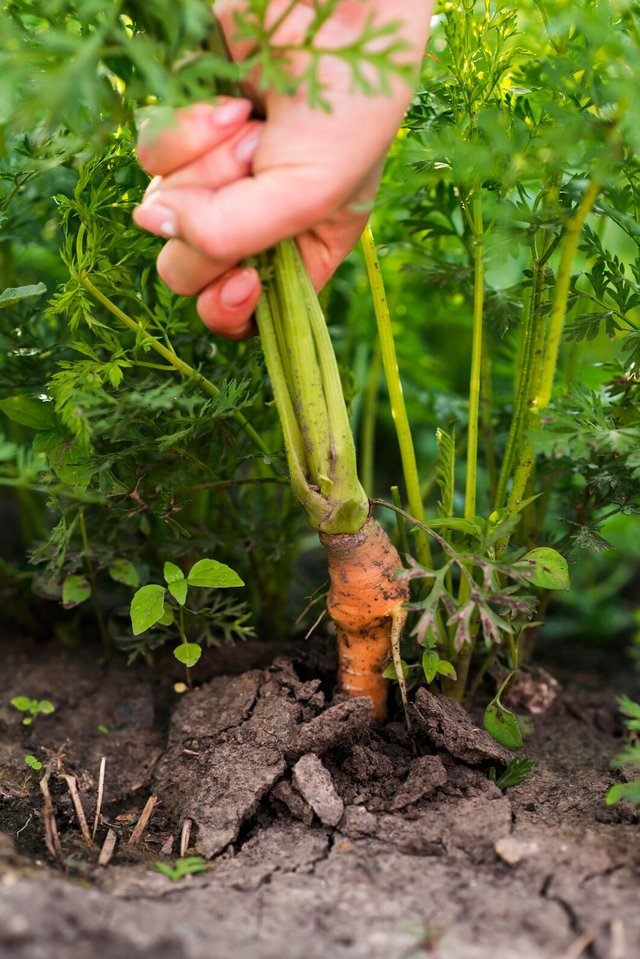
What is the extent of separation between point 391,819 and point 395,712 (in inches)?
10.4

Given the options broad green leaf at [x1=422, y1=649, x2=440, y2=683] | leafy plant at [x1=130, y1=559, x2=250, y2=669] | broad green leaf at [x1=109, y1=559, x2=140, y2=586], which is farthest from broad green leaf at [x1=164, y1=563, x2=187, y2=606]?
broad green leaf at [x1=422, y1=649, x2=440, y2=683]

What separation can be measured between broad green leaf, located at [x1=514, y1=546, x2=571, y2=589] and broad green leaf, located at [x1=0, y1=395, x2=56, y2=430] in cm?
73

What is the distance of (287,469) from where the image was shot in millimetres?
1305

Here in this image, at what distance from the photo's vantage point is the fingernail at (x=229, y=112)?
1038 mm

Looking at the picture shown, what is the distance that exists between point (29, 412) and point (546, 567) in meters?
0.79

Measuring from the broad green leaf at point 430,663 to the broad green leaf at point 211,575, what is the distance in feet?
1.00

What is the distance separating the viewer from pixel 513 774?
1.27 meters

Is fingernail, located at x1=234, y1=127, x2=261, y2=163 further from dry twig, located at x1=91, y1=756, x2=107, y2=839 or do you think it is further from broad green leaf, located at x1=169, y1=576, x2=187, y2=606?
dry twig, located at x1=91, y1=756, x2=107, y2=839

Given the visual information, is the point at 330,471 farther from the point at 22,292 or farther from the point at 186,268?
the point at 22,292

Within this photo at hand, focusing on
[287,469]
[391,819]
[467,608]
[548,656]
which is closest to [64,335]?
[287,469]

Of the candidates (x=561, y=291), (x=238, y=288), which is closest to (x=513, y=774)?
(x=561, y=291)

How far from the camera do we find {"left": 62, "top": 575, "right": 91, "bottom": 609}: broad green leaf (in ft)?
4.80

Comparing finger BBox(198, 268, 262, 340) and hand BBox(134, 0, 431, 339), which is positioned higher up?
hand BBox(134, 0, 431, 339)

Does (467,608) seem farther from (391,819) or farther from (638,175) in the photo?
(638,175)
